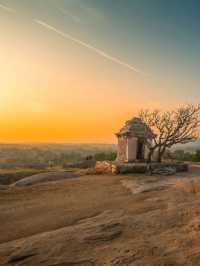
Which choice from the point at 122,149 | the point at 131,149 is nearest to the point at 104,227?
the point at 131,149

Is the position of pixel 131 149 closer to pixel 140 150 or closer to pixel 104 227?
pixel 140 150

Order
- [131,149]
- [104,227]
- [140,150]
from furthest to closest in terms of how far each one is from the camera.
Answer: [140,150], [131,149], [104,227]

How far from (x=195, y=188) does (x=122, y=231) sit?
6478mm

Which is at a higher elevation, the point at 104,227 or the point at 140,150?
the point at 140,150

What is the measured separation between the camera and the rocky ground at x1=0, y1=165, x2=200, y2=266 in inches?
234

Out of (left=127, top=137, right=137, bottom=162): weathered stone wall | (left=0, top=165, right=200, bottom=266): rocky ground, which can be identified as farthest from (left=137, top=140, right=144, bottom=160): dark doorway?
(left=0, top=165, right=200, bottom=266): rocky ground

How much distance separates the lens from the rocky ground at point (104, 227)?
593cm

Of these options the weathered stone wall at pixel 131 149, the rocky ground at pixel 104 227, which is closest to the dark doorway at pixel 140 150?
the weathered stone wall at pixel 131 149

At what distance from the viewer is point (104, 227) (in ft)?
25.2

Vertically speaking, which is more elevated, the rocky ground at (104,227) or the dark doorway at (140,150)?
the dark doorway at (140,150)

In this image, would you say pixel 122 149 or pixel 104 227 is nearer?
pixel 104 227

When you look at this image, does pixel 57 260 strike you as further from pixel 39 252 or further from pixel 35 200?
pixel 35 200

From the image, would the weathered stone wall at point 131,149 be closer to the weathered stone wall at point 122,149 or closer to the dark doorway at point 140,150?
the weathered stone wall at point 122,149

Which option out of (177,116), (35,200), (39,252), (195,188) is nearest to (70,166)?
(177,116)
